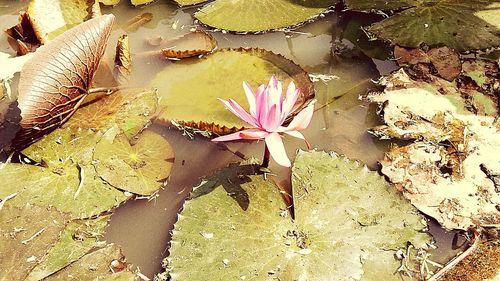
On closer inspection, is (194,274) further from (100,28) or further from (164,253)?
(100,28)

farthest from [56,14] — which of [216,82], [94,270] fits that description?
[94,270]

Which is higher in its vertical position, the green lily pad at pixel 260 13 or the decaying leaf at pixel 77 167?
the green lily pad at pixel 260 13

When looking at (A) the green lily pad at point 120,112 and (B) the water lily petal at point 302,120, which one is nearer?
(B) the water lily petal at point 302,120

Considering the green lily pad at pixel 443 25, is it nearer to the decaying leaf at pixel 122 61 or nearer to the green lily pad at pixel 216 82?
the green lily pad at pixel 216 82

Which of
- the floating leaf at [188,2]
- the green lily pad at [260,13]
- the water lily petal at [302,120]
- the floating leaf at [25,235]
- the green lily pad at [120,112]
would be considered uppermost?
the floating leaf at [188,2]

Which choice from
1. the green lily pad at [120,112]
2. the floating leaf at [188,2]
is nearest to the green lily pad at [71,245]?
the green lily pad at [120,112]

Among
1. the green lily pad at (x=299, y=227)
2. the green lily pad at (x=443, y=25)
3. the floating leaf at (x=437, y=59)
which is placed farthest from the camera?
the green lily pad at (x=443, y=25)
